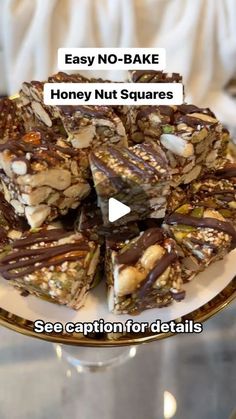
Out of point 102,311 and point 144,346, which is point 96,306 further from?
point 144,346

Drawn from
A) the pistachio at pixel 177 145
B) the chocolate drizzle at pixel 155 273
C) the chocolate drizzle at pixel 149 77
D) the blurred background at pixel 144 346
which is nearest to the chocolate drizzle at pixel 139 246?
the chocolate drizzle at pixel 155 273

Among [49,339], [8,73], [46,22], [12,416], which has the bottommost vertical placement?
[12,416]

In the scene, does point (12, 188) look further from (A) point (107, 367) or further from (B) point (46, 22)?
(B) point (46, 22)

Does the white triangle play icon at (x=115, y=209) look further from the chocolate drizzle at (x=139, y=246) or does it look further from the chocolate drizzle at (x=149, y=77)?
the chocolate drizzle at (x=149, y=77)

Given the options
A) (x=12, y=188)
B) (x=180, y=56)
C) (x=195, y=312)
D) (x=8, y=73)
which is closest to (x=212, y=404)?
(x=195, y=312)

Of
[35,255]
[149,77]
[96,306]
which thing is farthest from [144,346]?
[149,77]
